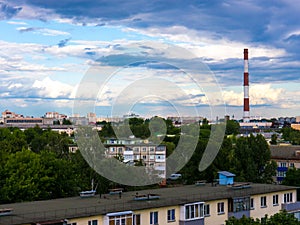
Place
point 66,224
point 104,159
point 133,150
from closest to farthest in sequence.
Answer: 1. point 66,224
2. point 104,159
3. point 133,150

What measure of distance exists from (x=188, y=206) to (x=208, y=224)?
9.57 feet

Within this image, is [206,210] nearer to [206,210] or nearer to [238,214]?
[206,210]

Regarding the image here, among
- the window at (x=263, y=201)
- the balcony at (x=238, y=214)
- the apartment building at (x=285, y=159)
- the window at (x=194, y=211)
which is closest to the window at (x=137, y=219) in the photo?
the window at (x=194, y=211)

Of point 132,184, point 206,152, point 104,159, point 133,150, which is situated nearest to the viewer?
point 132,184

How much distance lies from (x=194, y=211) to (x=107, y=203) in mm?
5453

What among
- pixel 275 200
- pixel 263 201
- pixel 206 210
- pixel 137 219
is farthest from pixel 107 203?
pixel 275 200

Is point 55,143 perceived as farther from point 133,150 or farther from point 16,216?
point 16,216

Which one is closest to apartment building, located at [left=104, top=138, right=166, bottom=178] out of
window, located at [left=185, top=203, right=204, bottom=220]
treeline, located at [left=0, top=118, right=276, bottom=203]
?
treeline, located at [left=0, top=118, right=276, bottom=203]

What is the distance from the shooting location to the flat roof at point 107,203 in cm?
2511

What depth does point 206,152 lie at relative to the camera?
62.5 metres

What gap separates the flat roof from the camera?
2511cm

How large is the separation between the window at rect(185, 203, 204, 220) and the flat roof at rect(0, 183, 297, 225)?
0.33m

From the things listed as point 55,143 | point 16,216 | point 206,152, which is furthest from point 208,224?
point 55,143

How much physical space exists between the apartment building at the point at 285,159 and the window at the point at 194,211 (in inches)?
1628
